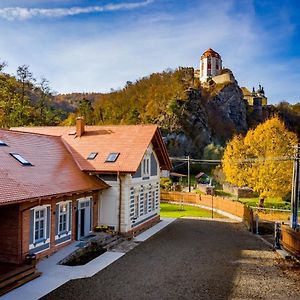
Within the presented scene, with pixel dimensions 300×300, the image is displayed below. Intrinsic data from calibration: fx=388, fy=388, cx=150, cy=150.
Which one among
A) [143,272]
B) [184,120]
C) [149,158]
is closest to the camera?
[143,272]

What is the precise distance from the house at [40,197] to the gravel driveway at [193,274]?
2917 millimetres

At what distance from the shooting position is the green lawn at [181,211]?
108ft

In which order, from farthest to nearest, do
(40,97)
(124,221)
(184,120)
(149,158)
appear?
(184,120), (40,97), (149,158), (124,221)

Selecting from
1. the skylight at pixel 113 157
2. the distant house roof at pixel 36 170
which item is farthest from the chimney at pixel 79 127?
the skylight at pixel 113 157

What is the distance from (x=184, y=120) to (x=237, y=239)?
4882 cm

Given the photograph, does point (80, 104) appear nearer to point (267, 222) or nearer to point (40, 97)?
point (40, 97)

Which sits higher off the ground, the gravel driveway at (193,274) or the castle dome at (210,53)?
the castle dome at (210,53)

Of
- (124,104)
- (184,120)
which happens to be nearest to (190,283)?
(184,120)

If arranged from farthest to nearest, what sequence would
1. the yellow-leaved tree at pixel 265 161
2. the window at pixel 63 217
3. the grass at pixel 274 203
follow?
1. the grass at pixel 274 203
2. the yellow-leaved tree at pixel 265 161
3. the window at pixel 63 217

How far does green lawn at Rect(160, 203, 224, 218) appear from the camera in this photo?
108 ft

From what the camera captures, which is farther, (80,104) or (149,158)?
(80,104)

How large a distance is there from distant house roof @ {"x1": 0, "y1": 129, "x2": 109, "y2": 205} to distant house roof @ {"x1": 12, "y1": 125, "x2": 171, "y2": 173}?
32.3 inches

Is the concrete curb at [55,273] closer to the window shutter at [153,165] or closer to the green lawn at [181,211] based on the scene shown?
the window shutter at [153,165]

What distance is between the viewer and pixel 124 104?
78000 mm
